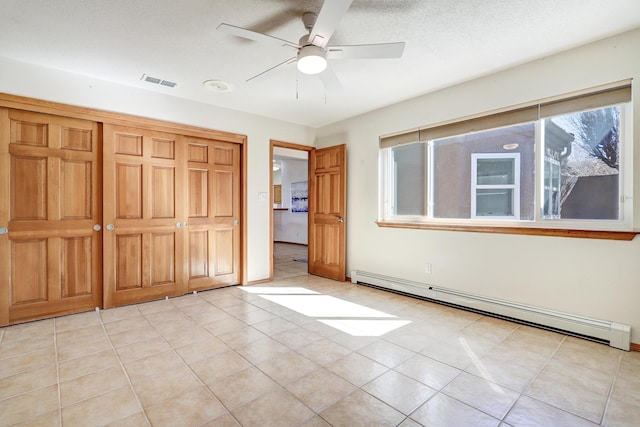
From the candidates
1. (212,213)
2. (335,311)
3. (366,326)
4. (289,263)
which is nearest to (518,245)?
(366,326)

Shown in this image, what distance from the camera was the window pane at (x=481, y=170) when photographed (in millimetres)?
3070

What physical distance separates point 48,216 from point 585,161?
16.9 ft

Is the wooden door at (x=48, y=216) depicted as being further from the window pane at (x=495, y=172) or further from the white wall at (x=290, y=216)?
the white wall at (x=290, y=216)

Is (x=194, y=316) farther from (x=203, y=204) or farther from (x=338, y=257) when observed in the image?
(x=338, y=257)

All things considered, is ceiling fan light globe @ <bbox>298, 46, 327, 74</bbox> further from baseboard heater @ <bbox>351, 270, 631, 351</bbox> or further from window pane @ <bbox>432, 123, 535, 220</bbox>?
baseboard heater @ <bbox>351, 270, 631, 351</bbox>

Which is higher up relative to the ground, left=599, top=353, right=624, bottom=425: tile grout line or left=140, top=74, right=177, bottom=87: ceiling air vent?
left=140, top=74, right=177, bottom=87: ceiling air vent

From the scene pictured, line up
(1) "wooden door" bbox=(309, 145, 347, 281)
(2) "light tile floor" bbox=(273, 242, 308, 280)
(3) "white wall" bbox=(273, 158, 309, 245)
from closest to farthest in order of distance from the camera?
(1) "wooden door" bbox=(309, 145, 347, 281)
(2) "light tile floor" bbox=(273, 242, 308, 280)
(3) "white wall" bbox=(273, 158, 309, 245)

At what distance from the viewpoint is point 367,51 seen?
87.4 inches

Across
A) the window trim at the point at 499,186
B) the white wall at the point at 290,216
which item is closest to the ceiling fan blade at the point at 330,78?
the window trim at the point at 499,186

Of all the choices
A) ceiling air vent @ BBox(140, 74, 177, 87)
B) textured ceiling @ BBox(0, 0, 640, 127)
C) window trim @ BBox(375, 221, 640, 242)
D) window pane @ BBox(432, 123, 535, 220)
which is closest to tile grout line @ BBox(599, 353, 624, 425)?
window trim @ BBox(375, 221, 640, 242)

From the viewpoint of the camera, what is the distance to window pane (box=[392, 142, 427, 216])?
404 cm

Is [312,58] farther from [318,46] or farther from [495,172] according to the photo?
[495,172]

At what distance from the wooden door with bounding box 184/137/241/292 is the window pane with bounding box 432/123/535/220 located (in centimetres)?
278

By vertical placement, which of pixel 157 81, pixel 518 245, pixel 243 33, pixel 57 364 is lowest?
pixel 57 364
